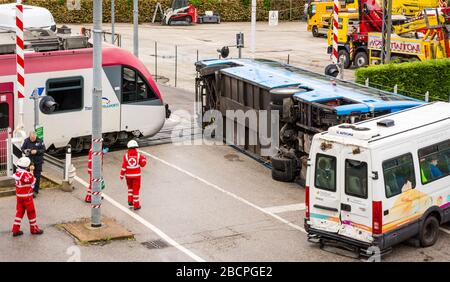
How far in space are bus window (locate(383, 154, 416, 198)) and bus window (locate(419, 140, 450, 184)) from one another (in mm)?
377

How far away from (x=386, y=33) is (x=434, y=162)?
57.1ft

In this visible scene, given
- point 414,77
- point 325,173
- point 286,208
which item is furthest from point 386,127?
point 414,77

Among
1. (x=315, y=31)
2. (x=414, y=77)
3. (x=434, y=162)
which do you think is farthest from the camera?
(x=315, y=31)

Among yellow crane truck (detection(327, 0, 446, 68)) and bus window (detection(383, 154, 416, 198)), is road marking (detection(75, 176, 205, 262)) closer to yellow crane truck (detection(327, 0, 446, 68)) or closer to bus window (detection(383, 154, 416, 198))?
bus window (detection(383, 154, 416, 198))

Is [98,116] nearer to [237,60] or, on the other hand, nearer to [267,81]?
[267,81]

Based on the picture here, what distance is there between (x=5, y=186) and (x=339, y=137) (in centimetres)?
826

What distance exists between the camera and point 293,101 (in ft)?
66.6

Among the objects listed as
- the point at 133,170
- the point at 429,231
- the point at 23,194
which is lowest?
the point at 429,231

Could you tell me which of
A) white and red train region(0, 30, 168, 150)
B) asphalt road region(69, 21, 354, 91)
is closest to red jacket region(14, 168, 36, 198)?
white and red train region(0, 30, 168, 150)

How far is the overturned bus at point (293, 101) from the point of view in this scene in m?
19.0

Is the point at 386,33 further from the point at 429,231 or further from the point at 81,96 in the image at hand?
the point at 429,231

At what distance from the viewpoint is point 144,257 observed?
15.3 m

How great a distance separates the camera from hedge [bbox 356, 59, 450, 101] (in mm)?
27625

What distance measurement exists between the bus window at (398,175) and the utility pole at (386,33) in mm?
15452
